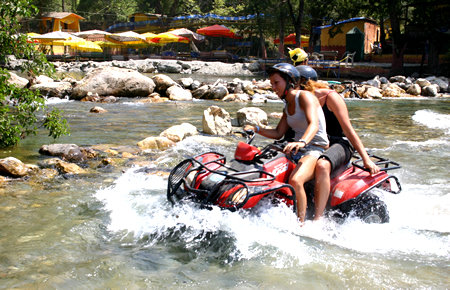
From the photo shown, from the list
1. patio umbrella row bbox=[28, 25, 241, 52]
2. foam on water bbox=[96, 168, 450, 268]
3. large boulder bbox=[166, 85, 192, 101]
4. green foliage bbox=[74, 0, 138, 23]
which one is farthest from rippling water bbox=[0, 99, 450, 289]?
green foliage bbox=[74, 0, 138, 23]

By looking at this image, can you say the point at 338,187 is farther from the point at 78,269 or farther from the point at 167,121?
the point at 167,121

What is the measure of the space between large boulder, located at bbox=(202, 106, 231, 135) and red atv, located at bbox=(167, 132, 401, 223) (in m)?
6.72

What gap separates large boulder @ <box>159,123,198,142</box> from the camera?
10633 mm

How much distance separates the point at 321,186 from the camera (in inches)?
178

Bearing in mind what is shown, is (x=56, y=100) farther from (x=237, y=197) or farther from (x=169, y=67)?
(x=169, y=67)

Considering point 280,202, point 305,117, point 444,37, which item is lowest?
point 280,202

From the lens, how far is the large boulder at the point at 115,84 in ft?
64.3

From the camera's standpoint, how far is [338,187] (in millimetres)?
4789

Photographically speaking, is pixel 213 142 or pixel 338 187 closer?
pixel 338 187

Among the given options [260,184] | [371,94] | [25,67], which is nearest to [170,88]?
[371,94]

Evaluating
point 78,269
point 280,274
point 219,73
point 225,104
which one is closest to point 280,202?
point 280,274

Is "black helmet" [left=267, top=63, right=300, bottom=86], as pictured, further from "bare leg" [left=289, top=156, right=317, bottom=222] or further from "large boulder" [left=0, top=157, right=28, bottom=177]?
"large boulder" [left=0, top=157, right=28, bottom=177]

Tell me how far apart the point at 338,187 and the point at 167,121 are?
31.6 ft

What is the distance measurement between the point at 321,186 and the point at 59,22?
60.9 m
